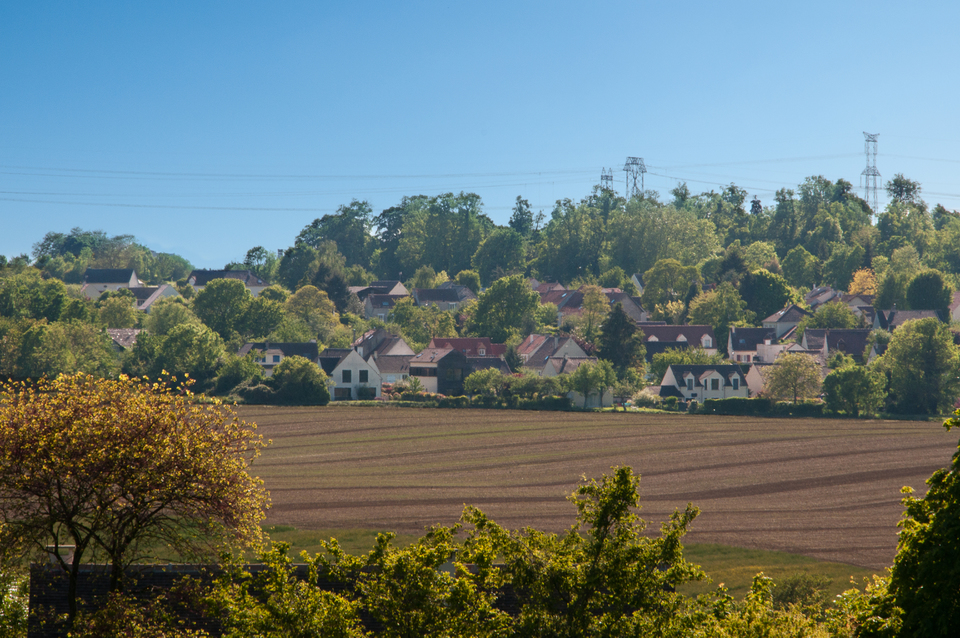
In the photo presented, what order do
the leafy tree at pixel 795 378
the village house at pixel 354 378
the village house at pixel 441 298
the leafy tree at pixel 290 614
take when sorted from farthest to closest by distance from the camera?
the village house at pixel 441 298 → the village house at pixel 354 378 → the leafy tree at pixel 795 378 → the leafy tree at pixel 290 614

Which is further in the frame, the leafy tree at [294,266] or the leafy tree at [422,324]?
the leafy tree at [294,266]

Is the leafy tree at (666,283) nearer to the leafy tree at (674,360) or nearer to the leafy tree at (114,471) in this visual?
the leafy tree at (674,360)

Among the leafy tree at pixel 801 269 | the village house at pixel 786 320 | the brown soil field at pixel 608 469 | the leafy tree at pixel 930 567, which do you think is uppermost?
the leafy tree at pixel 801 269

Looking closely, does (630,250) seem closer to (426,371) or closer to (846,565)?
(426,371)

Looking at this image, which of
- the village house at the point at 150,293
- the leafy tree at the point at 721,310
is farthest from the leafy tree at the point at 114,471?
the village house at the point at 150,293

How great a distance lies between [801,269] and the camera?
6388 inches

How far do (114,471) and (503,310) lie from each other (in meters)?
109

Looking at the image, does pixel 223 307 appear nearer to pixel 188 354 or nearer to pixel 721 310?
pixel 188 354

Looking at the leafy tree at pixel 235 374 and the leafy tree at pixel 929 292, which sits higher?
the leafy tree at pixel 929 292

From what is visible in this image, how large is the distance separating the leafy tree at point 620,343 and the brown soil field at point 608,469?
21014 mm

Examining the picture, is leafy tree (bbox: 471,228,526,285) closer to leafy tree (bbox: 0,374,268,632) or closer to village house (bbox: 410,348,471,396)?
village house (bbox: 410,348,471,396)

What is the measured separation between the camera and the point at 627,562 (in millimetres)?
13523

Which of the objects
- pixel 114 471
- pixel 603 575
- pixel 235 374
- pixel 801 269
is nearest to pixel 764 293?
pixel 801 269

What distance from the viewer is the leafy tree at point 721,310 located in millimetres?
124875
